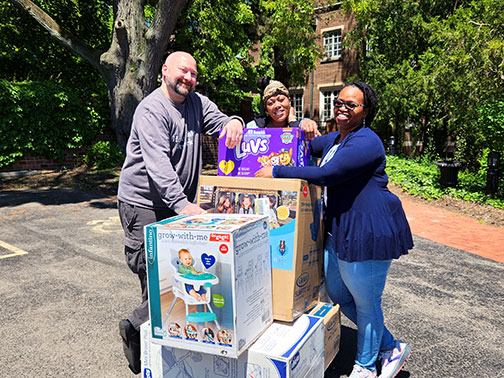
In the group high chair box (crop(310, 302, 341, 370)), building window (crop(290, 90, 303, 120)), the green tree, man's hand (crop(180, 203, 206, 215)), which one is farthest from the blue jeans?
building window (crop(290, 90, 303, 120))

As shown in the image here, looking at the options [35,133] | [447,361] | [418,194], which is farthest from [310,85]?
[447,361]

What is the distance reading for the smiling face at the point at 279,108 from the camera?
2.97m

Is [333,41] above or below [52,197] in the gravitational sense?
above

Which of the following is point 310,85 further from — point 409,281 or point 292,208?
point 292,208

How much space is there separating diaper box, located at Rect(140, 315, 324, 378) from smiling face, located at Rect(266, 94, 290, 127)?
62.6 inches

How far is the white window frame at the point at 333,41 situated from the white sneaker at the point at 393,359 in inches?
857

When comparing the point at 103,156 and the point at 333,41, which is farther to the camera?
the point at 333,41

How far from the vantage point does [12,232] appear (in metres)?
6.21

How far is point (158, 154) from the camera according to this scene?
2.22m

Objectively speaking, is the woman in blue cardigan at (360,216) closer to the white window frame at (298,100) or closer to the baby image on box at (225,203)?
the baby image on box at (225,203)

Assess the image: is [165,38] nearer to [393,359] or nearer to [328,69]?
[393,359]

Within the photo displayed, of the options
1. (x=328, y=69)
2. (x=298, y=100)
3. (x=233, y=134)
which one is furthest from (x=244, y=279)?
(x=298, y=100)

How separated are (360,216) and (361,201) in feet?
0.29

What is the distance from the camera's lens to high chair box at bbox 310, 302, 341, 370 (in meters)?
2.23
